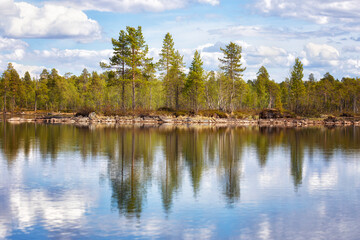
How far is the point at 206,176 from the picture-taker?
837 inches

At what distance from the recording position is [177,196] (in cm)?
1675

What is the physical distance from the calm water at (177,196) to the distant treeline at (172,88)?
60871 mm

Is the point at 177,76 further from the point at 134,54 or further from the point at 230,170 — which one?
the point at 230,170

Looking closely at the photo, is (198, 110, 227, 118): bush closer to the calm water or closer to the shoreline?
the shoreline

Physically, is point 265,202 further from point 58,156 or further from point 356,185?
point 58,156

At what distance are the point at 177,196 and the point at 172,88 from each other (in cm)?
8836

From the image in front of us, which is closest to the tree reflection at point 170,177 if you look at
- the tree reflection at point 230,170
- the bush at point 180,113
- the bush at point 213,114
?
the tree reflection at point 230,170

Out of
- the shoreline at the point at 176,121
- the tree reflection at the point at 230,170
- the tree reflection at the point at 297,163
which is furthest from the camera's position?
the shoreline at the point at 176,121

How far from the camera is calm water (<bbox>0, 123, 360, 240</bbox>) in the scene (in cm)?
1249

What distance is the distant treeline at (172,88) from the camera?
91125 millimetres

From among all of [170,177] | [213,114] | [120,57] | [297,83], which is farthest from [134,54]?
[170,177]

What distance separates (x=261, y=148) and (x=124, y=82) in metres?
59.4

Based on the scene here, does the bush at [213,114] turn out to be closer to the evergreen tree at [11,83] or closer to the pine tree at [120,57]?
the pine tree at [120,57]

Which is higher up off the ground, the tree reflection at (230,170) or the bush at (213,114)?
the bush at (213,114)
